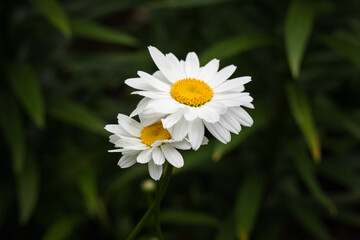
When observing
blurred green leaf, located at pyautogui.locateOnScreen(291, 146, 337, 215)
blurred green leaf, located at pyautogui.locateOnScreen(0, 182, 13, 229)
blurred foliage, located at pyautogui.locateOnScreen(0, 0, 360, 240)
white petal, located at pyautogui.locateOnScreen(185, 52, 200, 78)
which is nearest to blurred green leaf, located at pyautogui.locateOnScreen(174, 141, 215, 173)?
blurred foliage, located at pyautogui.locateOnScreen(0, 0, 360, 240)

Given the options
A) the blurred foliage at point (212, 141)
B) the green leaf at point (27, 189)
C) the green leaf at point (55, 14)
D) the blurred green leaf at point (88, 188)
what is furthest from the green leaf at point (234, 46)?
the green leaf at point (27, 189)

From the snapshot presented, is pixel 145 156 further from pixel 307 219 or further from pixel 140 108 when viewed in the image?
pixel 307 219

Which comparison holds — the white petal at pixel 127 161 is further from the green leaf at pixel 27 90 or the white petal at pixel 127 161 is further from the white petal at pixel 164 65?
the green leaf at pixel 27 90

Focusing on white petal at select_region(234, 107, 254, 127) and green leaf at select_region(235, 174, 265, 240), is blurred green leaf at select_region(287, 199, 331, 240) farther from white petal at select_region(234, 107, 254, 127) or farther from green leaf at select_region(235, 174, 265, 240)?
white petal at select_region(234, 107, 254, 127)

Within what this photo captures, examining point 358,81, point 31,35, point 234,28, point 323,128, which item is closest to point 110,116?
point 31,35

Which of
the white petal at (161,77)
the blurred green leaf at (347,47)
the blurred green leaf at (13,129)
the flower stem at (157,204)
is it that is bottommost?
the blurred green leaf at (13,129)

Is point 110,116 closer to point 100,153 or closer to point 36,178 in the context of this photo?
point 100,153

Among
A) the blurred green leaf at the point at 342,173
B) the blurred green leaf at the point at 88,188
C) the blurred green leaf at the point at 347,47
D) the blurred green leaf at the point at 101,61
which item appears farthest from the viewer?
the blurred green leaf at the point at 101,61
